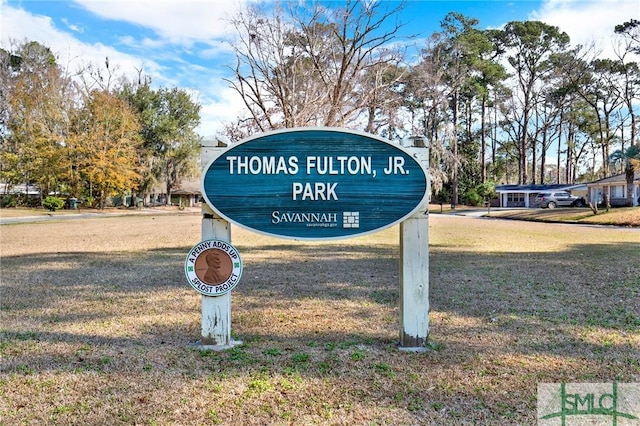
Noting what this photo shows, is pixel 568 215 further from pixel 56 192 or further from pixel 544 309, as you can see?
pixel 56 192

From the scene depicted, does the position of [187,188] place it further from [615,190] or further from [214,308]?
[214,308]

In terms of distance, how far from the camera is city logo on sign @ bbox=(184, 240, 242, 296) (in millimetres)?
3219

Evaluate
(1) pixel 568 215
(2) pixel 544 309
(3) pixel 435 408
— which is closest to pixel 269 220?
(3) pixel 435 408

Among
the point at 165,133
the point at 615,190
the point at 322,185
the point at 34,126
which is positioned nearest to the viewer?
the point at 322,185

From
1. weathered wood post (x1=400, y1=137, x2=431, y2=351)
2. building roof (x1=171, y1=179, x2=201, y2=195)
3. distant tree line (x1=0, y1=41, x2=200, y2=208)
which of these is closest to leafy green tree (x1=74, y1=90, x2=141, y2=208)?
distant tree line (x1=0, y1=41, x2=200, y2=208)

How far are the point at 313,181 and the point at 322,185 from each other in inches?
2.9

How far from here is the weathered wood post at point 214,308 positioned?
10.7 feet

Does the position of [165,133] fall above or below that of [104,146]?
above

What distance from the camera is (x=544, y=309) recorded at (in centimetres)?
439

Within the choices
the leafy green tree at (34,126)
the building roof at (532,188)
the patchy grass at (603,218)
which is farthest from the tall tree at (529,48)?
the leafy green tree at (34,126)

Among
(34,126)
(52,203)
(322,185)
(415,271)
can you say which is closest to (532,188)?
(52,203)

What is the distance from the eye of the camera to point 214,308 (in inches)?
129

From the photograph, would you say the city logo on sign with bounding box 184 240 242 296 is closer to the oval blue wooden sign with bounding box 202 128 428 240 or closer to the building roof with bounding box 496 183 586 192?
the oval blue wooden sign with bounding box 202 128 428 240

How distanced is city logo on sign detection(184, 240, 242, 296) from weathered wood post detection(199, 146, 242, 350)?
0.05 meters
